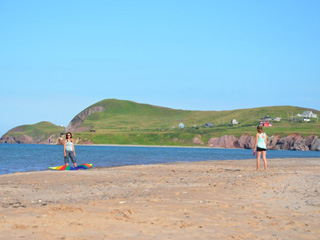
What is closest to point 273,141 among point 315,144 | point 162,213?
point 315,144

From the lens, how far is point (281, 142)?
180500 millimetres

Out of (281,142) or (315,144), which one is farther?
(281,142)

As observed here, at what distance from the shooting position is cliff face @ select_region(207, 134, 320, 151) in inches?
6668

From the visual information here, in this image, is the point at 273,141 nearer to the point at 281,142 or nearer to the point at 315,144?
the point at 281,142

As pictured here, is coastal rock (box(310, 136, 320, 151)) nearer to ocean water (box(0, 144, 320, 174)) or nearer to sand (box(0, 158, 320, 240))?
ocean water (box(0, 144, 320, 174))

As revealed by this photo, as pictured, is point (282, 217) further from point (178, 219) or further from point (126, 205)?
point (126, 205)

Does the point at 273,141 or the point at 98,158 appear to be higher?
the point at 273,141

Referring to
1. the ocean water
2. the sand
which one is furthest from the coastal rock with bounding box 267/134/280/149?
the sand

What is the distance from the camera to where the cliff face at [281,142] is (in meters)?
169

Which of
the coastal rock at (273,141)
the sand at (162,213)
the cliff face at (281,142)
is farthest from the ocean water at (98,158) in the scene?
the coastal rock at (273,141)

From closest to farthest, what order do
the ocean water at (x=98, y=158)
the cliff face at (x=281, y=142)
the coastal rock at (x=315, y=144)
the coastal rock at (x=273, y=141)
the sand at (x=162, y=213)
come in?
the sand at (x=162, y=213), the ocean water at (x=98, y=158), the coastal rock at (x=315, y=144), the cliff face at (x=281, y=142), the coastal rock at (x=273, y=141)

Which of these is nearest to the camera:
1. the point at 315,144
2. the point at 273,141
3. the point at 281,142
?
the point at 315,144

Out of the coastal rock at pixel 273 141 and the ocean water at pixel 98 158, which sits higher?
the coastal rock at pixel 273 141

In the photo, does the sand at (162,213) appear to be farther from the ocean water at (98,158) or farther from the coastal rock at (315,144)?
the coastal rock at (315,144)
